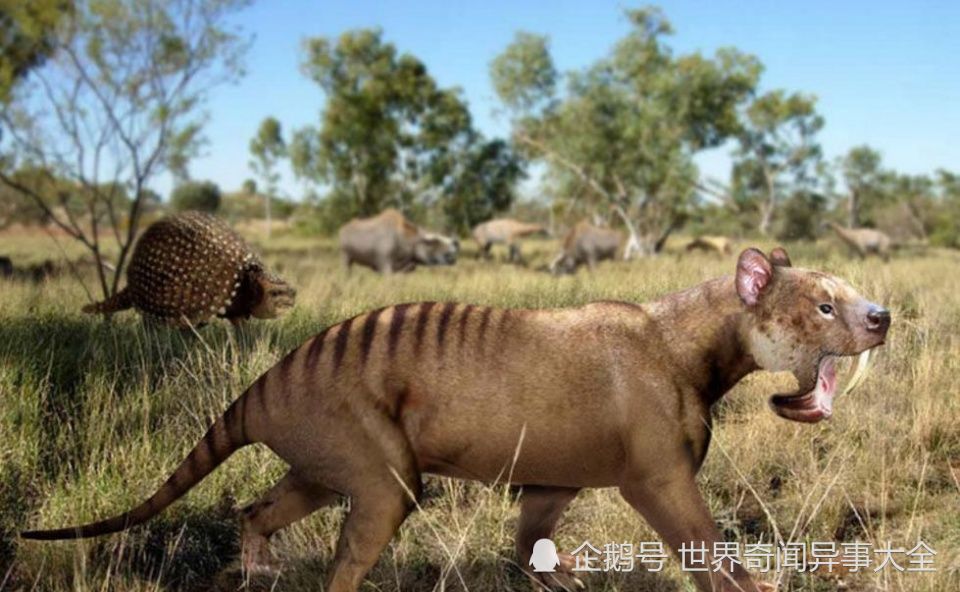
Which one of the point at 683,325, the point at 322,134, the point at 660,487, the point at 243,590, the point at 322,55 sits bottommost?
the point at 243,590

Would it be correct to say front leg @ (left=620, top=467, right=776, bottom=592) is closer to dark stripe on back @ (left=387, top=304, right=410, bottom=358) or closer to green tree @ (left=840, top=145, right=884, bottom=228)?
dark stripe on back @ (left=387, top=304, right=410, bottom=358)

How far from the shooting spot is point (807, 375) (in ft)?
10.1

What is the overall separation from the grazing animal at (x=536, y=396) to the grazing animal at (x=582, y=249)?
21.7m

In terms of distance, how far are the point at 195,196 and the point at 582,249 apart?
4162cm

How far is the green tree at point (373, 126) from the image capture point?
3186 centimetres

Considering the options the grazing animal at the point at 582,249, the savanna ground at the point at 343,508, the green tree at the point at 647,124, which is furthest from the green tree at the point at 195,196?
the savanna ground at the point at 343,508

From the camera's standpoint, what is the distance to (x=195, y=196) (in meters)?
60.9

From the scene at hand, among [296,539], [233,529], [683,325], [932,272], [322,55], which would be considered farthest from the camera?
[322,55]

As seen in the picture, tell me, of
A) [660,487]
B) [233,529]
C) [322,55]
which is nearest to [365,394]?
[660,487]

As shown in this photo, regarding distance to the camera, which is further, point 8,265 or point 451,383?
point 8,265

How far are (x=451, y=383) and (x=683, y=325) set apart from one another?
794mm

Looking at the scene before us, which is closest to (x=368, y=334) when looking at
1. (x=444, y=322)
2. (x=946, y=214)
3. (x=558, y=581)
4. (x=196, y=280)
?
(x=444, y=322)

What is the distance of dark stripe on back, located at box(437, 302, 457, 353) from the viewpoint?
305 cm

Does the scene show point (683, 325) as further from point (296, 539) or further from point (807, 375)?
point (296, 539)
